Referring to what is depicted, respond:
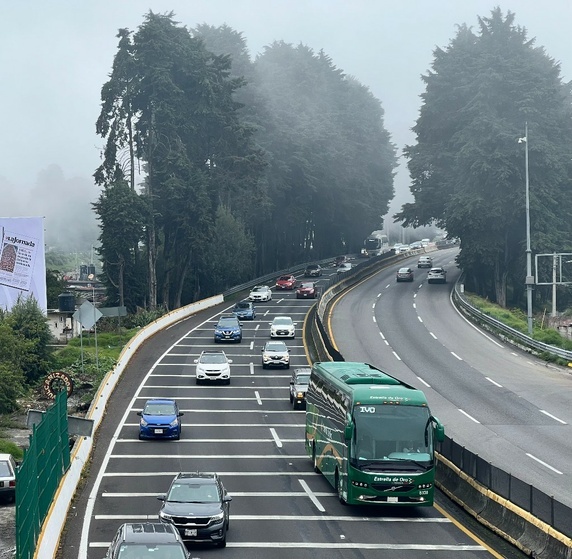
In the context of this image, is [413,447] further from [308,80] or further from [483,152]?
[308,80]

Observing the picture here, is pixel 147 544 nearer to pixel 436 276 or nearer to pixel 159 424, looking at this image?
pixel 159 424

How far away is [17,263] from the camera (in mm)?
70188

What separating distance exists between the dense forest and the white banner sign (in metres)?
20.2

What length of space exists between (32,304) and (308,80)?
99.7 m

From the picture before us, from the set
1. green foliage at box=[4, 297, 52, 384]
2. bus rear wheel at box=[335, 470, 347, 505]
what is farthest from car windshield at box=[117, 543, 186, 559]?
green foliage at box=[4, 297, 52, 384]

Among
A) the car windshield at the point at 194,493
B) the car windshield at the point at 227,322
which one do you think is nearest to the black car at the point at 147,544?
the car windshield at the point at 194,493

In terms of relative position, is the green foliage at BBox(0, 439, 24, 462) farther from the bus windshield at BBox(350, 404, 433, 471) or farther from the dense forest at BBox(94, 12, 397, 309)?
the dense forest at BBox(94, 12, 397, 309)

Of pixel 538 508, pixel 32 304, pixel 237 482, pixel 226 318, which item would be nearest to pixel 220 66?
pixel 226 318

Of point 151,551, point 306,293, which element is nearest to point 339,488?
point 151,551

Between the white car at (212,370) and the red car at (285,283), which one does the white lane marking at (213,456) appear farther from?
the red car at (285,283)

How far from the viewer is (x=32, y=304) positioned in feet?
203

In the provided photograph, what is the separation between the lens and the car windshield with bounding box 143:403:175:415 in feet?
130

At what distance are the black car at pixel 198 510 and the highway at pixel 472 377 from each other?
10.5 meters

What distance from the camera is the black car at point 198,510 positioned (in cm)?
Result: 2344
